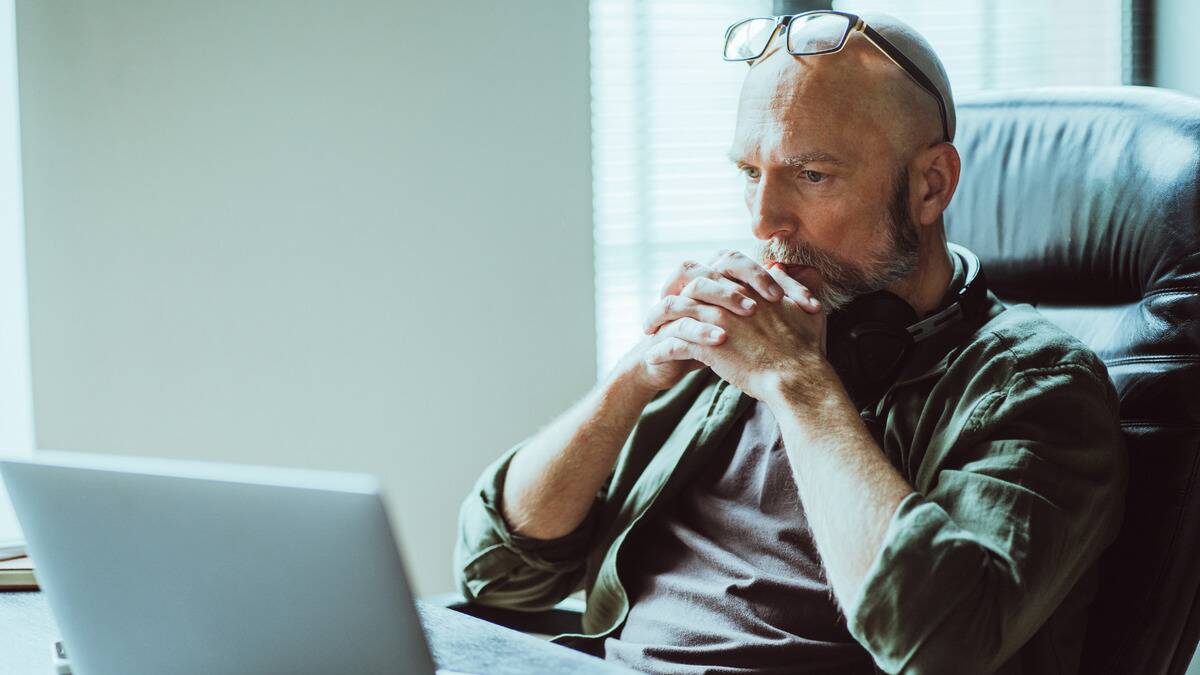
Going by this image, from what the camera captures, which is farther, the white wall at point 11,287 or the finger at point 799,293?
the white wall at point 11,287

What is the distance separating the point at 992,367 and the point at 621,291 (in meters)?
1.56

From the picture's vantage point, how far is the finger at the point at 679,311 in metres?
1.34

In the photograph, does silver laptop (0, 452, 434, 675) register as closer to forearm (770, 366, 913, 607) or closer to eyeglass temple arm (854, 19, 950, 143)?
forearm (770, 366, 913, 607)

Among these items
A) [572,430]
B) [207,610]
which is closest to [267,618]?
[207,610]

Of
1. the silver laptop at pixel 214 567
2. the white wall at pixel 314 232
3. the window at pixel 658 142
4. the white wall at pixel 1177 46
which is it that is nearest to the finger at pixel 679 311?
the silver laptop at pixel 214 567

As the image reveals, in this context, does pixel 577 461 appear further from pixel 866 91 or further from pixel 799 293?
pixel 866 91

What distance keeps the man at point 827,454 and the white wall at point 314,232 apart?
90cm

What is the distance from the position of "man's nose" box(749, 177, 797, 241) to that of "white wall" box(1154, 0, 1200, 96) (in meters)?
2.11

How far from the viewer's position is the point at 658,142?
2.76 meters

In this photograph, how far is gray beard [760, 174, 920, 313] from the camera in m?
1.38

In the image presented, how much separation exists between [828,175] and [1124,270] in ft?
1.24

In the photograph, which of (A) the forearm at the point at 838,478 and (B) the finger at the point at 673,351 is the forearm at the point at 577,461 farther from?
(A) the forearm at the point at 838,478

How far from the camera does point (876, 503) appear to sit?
1.10 meters

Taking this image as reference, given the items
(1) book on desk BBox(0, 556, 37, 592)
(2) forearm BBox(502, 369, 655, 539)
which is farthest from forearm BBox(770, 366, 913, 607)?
(1) book on desk BBox(0, 556, 37, 592)
